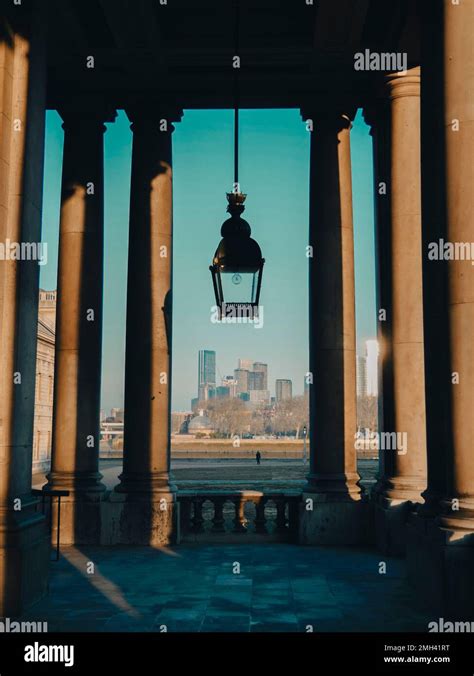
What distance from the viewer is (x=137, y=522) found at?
6069 cm

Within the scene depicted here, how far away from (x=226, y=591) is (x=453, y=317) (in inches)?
770

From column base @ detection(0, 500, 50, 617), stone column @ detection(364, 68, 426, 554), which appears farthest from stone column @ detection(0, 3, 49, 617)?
stone column @ detection(364, 68, 426, 554)

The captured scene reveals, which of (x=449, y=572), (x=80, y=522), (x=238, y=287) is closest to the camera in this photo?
(x=449, y=572)

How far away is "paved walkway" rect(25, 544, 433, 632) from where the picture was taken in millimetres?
35094

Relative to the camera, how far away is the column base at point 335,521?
60969 mm

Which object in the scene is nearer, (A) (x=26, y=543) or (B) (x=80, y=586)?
(A) (x=26, y=543)

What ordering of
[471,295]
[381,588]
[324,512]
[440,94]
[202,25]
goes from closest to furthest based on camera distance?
1. [471,295]
2. [440,94]
3. [381,588]
4. [202,25]
5. [324,512]

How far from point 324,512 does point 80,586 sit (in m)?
23.9

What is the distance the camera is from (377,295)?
62.7m

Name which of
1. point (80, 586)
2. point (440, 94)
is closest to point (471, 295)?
point (440, 94)

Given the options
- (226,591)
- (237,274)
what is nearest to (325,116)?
(237,274)

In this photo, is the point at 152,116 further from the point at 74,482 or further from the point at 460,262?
the point at 460,262
